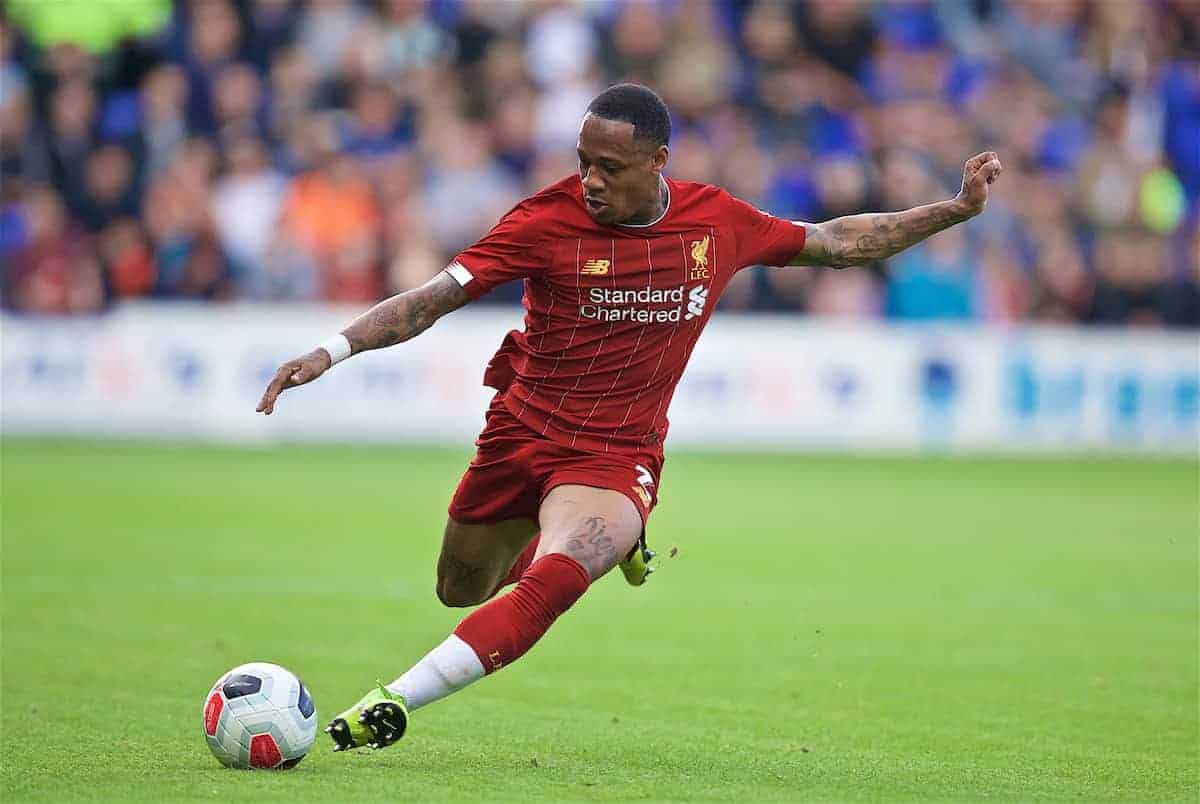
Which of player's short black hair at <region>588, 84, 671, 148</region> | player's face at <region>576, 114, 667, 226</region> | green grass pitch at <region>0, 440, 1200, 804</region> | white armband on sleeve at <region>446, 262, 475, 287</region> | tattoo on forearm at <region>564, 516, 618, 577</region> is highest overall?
player's short black hair at <region>588, 84, 671, 148</region>

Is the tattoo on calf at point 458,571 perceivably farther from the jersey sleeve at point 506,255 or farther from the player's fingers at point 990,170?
the player's fingers at point 990,170

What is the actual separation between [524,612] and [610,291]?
1299 millimetres

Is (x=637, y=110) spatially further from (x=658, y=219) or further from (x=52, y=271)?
(x=52, y=271)

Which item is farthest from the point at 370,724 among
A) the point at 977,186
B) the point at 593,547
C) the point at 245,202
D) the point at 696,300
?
the point at 245,202

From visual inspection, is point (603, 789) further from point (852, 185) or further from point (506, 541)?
point (852, 185)

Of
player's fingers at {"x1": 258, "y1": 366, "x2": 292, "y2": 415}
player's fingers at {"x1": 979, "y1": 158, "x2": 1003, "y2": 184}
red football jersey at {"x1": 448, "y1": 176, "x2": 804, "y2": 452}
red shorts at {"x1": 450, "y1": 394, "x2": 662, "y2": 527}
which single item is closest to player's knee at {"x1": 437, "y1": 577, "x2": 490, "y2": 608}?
red shorts at {"x1": 450, "y1": 394, "x2": 662, "y2": 527}

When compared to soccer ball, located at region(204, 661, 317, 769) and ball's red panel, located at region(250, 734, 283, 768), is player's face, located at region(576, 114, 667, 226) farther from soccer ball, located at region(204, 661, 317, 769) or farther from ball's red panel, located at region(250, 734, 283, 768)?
ball's red panel, located at region(250, 734, 283, 768)

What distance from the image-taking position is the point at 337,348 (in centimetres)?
652

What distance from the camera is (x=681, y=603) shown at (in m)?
11.4

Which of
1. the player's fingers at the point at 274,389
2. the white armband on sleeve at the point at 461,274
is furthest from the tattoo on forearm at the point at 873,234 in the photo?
the player's fingers at the point at 274,389

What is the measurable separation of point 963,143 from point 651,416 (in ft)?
55.3

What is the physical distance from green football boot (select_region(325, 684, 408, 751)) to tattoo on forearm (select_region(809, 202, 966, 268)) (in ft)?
8.30

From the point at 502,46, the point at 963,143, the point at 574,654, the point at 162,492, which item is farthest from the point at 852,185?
the point at 574,654

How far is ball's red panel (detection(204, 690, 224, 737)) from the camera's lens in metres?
6.38
